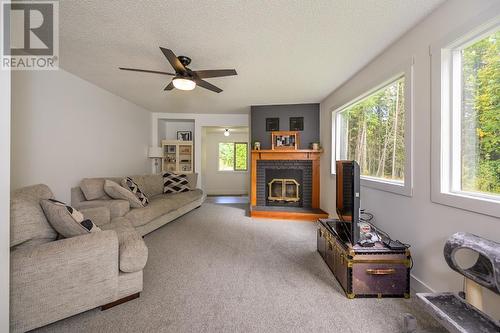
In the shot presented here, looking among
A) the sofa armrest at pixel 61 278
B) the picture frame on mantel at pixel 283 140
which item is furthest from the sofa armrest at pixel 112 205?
the picture frame on mantel at pixel 283 140

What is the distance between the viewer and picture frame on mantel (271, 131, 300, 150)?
14.8ft

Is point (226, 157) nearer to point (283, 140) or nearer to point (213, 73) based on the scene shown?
point (283, 140)

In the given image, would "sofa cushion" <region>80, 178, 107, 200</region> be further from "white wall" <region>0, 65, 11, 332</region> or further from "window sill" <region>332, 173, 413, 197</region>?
"window sill" <region>332, 173, 413, 197</region>

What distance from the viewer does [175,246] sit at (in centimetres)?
276

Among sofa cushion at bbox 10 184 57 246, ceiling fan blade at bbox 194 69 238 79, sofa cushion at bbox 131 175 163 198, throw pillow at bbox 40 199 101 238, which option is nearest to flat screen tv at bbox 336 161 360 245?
ceiling fan blade at bbox 194 69 238 79

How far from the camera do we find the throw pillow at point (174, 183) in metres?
4.61

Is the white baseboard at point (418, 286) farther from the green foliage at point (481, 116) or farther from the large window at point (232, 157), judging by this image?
the large window at point (232, 157)

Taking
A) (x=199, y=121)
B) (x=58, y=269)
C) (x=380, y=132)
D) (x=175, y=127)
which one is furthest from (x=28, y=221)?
(x=175, y=127)

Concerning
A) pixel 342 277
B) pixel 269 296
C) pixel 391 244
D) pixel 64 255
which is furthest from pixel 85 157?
pixel 391 244

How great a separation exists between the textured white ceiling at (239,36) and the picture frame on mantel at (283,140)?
139cm

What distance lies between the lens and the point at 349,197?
1865 millimetres

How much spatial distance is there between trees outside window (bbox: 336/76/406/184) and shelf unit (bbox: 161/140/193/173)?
398 cm

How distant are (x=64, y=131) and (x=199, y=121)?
3.06 m

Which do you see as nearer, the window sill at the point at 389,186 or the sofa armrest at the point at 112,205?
the window sill at the point at 389,186
